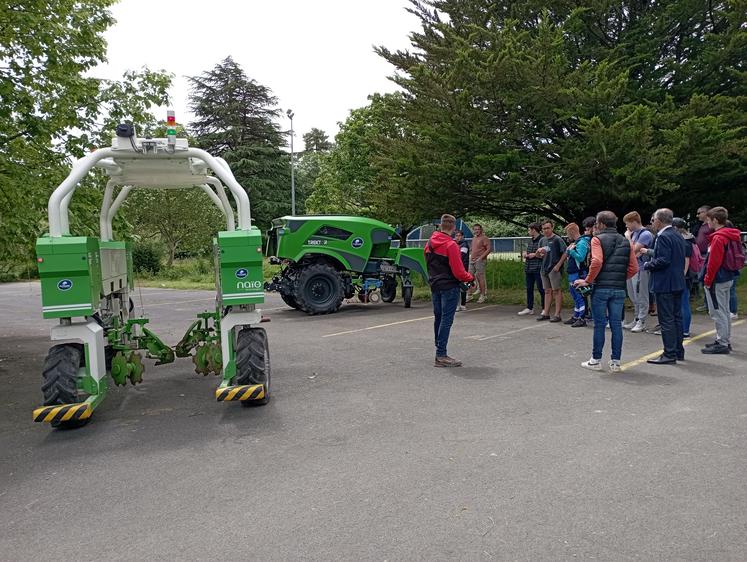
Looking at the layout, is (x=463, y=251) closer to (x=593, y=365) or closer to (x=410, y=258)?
(x=410, y=258)

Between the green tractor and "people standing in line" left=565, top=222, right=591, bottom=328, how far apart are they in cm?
401

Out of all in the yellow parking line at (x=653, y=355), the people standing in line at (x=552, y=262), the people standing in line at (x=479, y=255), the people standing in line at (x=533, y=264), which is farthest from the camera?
the people standing in line at (x=479, y=255)

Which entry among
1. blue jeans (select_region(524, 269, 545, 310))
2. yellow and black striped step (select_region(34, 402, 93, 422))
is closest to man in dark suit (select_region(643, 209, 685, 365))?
blue jeans (select_region(524, 269, 545, 310))

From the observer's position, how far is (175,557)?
319 centimetres

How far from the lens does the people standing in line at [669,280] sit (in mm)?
7484

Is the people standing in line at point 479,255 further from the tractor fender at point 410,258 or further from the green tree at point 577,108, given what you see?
the tractor fender at point 410,258

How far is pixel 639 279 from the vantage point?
9.75 m

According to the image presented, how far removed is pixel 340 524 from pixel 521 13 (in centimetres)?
1539

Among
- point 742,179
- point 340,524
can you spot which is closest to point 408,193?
point 742,179

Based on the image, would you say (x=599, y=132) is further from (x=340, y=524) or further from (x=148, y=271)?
(x=148, y=271)

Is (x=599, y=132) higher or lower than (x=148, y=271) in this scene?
higher

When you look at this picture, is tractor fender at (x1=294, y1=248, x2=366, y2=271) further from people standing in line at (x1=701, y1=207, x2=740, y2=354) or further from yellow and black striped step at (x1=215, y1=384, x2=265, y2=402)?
yellow and black striped step at (x1=215, y1=384, x2=265, y2=402)

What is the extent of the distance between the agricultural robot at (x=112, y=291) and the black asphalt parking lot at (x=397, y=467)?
0.98 feet

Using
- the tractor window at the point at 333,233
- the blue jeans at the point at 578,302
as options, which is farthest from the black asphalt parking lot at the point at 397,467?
the tractor window at the point at 333,233
